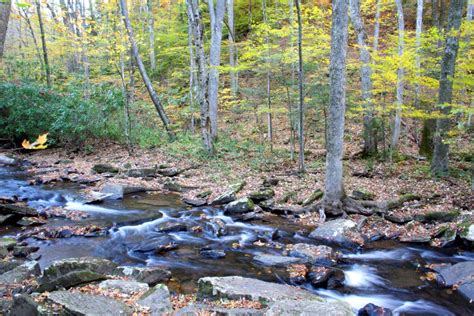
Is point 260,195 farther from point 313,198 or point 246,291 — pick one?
point 246,291

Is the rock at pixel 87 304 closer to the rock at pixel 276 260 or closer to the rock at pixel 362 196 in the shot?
the rock at pixel 276 260

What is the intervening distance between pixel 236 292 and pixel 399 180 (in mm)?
8337

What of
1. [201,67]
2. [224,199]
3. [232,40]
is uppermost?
[232,40]

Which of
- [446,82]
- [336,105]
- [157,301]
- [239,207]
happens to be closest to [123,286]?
[157,301]

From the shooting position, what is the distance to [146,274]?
553cm

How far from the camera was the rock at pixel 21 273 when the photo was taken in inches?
202

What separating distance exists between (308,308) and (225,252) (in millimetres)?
3161

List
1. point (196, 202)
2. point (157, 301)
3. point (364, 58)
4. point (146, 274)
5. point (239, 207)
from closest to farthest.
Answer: point (157, 301) < point (146, 274) < point (239, 207) < point (196, 202) < point (364, 58)

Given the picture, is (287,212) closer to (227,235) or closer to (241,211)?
(241,211)

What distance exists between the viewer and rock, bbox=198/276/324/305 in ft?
15.1

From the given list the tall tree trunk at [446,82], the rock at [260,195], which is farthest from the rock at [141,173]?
the tall tree trunk at [446,82]

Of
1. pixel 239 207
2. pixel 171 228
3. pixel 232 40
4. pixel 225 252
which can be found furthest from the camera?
pixel 232 40

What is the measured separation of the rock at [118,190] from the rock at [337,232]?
225 inches

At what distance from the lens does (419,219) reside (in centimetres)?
835
